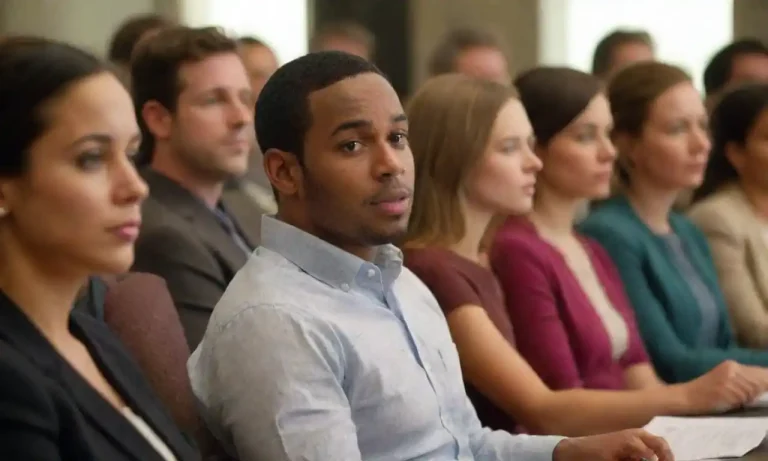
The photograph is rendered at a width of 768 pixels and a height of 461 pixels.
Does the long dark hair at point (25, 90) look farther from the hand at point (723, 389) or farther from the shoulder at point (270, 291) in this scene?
the hand at point (723, 389)

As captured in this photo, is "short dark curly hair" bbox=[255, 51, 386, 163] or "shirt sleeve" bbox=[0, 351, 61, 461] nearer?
"shirt sleeve" bbox=[0, 351, 61, 461]

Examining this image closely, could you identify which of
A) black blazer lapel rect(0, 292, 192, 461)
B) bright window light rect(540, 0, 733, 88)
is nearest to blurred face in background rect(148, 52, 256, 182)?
black blazer lapel rect(0, 292, 192, 461)

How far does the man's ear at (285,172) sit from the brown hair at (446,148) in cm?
58

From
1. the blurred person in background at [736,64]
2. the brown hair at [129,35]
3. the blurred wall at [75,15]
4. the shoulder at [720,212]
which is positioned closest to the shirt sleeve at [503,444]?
the shoulder at [720,212]

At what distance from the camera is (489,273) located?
1.95 metres

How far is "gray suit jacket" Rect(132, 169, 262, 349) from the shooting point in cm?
192

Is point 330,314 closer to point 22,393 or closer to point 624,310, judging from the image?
point 22,393

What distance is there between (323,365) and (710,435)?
0.67m

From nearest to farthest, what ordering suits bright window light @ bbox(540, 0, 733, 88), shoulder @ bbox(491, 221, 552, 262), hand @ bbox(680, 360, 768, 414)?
hand @ bbox(680, 360, 768, 414), shoulder @ bbox(491, 221, 552, 262), bright window light @ bbox(540, 0, 733, 88)

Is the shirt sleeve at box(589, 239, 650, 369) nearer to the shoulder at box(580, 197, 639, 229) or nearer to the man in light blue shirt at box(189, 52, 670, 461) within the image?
the shoulder at box(580, 197, 639, 229)

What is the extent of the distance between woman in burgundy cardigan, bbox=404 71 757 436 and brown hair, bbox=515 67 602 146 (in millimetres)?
192

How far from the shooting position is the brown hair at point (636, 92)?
2453 mm

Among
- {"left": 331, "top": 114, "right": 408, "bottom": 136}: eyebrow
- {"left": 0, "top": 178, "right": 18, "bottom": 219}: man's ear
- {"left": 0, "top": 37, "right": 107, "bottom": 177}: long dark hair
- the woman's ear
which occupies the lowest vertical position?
the woman's ear

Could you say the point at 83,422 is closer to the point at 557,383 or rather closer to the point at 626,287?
the point at 557,383
